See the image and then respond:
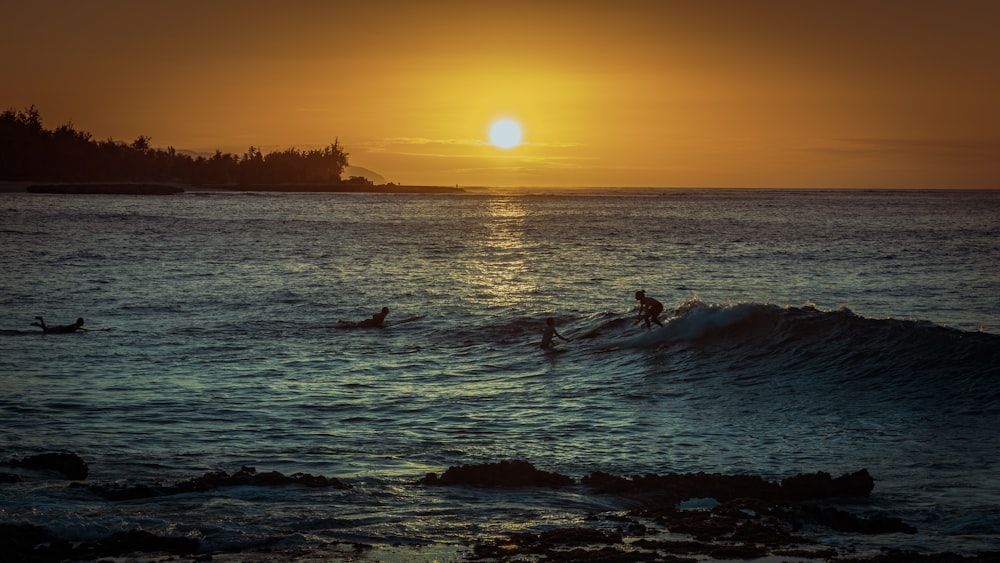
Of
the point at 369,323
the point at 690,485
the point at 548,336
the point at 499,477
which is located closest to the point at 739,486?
the point at 690,485

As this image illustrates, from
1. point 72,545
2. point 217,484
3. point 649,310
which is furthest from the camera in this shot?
point 649,310

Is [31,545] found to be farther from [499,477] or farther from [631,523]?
[631,523]

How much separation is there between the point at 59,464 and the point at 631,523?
745 cm

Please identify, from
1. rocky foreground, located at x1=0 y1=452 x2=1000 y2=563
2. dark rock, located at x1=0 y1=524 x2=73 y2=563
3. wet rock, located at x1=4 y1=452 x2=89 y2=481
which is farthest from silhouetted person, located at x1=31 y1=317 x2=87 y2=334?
dark rock, located at x1=0 y1=524 x2=73 y2=563

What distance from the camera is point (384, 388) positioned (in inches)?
789

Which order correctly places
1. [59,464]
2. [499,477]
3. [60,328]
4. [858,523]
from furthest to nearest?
1. [60,328]
2. [499,477]
3. [59,464]
4. [858,523]

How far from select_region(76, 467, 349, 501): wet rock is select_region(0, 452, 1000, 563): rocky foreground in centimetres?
1

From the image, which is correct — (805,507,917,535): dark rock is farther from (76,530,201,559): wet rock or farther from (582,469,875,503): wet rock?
(76,530,201,559): wet rock

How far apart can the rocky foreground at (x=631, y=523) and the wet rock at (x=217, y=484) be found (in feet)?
0.04

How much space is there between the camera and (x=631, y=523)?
1059 cm

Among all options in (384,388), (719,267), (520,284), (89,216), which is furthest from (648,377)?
(89,216)

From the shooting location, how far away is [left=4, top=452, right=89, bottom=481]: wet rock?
12.2 m

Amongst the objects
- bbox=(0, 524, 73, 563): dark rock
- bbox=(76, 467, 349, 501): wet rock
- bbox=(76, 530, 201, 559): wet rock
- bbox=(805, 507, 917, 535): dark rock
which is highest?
bbox=(805, 507, 917, 535): dark rock

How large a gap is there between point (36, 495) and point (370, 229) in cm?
8520
